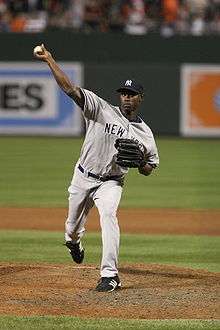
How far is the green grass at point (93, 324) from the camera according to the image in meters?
6.47

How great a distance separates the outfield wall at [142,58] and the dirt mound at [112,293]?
1337 centimetres

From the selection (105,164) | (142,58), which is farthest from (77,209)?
(142,58)

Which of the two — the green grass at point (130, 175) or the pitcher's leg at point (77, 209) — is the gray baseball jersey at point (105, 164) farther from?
the green grass at point (130, 175)

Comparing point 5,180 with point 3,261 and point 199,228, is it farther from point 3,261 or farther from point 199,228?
point 3,261

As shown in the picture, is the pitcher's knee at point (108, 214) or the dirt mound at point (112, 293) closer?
the dirt mound at point (112, 293)

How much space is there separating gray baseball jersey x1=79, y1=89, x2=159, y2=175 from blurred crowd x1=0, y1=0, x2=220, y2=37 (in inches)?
592

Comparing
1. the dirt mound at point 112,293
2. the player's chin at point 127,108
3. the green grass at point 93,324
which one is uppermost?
the player's chin at point 127,108

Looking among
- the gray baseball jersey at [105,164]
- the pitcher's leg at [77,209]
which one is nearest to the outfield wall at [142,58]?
the pitcher's leg at [77,209]

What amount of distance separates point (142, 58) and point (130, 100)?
14.9 metres

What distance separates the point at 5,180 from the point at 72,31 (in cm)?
709

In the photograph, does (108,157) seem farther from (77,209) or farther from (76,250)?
(76,250)

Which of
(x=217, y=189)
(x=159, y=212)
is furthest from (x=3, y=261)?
(x=217, y=189)

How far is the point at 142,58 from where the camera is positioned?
Answer: 22688mm

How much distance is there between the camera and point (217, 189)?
15.7m
